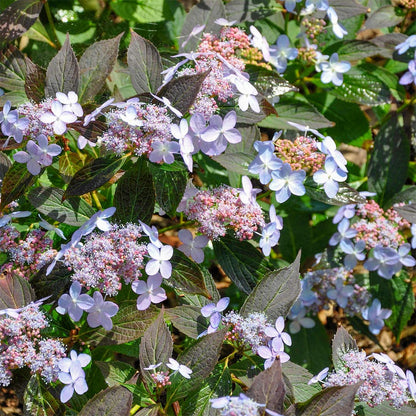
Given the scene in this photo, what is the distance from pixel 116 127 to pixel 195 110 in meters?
0.28

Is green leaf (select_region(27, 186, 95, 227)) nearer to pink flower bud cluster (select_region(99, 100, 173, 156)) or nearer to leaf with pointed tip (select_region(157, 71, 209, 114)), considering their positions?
pink flower bud cluster (select_region(99, 100, 173, 156))

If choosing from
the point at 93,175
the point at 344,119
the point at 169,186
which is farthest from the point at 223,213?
the point at 344,119

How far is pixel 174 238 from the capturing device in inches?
116

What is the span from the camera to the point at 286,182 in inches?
75.9

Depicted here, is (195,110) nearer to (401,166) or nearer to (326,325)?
(401,166)

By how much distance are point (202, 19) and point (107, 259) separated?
1196 millimetres

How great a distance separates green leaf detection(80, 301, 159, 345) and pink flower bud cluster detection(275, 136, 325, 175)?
2.27 feet

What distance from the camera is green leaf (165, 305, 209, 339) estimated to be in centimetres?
189

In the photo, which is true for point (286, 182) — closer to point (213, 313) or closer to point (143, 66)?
point (213, 313)

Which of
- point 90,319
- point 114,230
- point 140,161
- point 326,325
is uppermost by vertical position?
point 140,161

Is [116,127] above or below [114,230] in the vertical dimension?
above

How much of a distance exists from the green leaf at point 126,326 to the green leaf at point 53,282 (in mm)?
190

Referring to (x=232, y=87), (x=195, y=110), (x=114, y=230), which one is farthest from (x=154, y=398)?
(x=232, y=87)

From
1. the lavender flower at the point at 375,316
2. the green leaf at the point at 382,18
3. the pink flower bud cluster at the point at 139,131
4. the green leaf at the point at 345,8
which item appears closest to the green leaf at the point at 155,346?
the pink flower bud cluster at the point at 139,131
